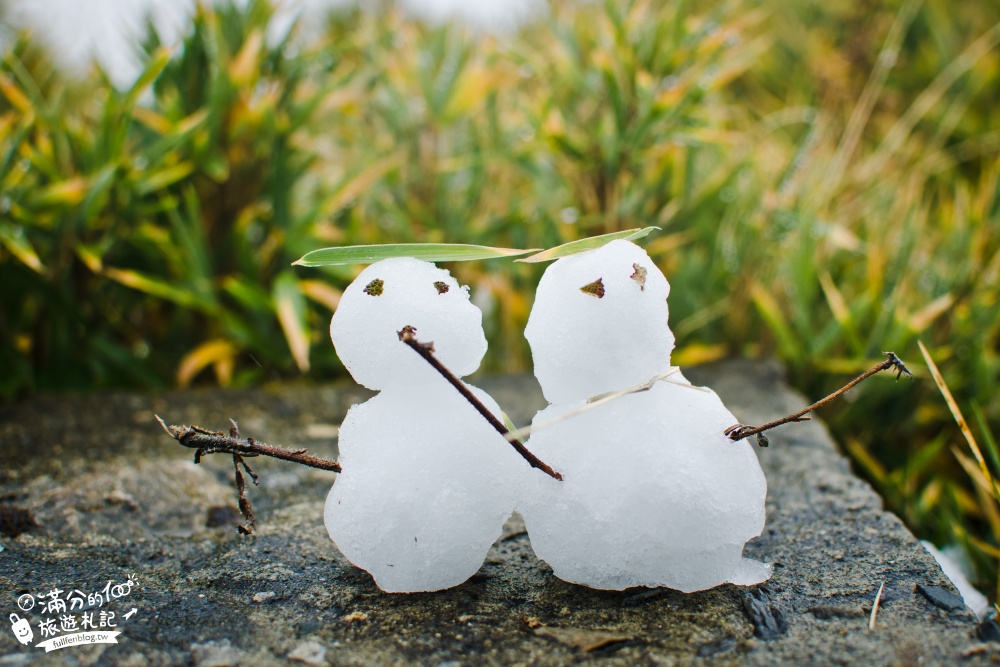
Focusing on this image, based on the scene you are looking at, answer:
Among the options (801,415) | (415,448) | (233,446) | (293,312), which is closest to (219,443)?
(233,446)

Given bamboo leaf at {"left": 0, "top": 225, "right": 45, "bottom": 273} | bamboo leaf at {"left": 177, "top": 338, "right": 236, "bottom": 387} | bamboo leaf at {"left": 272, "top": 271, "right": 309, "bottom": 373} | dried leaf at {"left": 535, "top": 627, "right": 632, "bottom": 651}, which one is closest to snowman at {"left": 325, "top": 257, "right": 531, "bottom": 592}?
dried leaf at {"left": 535, "top": 627, "right": 632, "bottom": 651}

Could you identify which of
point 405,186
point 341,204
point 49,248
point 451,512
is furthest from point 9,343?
point 451,512

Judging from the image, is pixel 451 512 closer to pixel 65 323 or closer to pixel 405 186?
pixel 65 323

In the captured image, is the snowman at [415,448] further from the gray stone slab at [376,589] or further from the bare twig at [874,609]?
the bare twig at [874,609]

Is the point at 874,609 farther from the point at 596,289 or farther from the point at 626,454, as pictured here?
the point at 596,289

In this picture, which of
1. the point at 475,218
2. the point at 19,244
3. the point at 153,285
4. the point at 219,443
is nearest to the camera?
the point at 219,443

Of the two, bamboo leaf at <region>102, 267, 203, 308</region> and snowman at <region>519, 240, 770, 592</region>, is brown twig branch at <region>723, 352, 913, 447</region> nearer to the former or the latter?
snowman at <region>519, 240, 770, 592</region>
